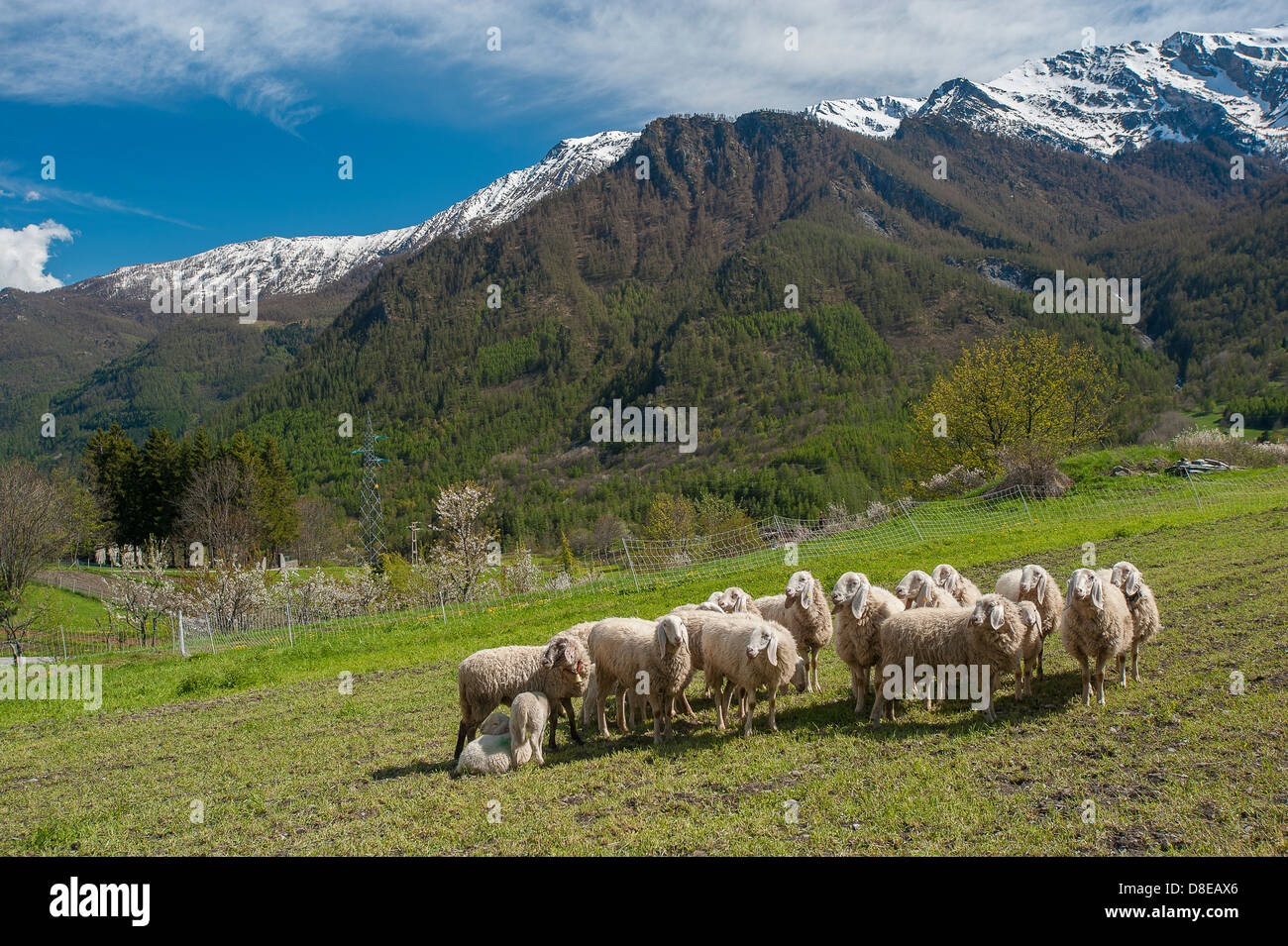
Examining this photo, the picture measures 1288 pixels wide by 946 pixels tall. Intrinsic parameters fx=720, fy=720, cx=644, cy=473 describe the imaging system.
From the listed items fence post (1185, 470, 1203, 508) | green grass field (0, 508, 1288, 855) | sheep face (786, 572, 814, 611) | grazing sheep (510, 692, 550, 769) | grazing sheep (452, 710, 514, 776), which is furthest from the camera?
fence post (1185, 470, 1203, 508)

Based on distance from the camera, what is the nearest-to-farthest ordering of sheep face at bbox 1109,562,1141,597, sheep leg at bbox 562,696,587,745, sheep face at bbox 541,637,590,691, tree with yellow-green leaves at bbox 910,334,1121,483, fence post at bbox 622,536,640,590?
sheep face at bbox 1109,562,1141,597 < sheep leg at bbox 562,696,587,745 < sheep face at bbox 541,637,590,691 < fence post at bbox 622,536,640,590 < tree with yellow-green leaves at bbox 910,334,1121,483

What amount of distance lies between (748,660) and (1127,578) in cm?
567

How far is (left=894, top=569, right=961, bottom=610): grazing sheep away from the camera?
12.1m

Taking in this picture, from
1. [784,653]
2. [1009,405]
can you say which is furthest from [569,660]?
[1009,405]

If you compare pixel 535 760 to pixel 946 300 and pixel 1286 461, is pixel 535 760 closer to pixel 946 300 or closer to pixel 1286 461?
pixel 1286 461

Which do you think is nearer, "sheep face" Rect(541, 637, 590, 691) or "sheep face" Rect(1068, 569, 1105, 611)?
"sheep face" Rect(1068, 569, 1105, 611)

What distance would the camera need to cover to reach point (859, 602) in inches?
409

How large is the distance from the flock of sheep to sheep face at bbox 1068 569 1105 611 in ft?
0.06

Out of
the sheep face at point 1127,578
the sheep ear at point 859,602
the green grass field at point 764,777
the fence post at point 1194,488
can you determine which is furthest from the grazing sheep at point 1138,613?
the fence post at point 1194,488

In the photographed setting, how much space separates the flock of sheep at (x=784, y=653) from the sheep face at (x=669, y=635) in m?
0.02

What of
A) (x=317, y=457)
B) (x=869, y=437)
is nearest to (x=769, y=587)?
(x=869, y=437)

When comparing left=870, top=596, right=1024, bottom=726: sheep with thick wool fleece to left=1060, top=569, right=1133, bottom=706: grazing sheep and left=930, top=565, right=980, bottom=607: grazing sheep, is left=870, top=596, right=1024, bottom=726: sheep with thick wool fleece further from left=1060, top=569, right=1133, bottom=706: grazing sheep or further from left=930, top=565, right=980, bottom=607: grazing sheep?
left=930, top=565, right=980, bottom=607: grazing sheep

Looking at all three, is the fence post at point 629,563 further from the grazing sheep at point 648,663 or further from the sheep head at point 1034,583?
the sheep head at point 1034,583

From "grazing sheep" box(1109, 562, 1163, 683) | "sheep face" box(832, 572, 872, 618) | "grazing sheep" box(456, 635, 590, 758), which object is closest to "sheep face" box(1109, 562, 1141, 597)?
"grazing sheep" box(1109, 562, 1163, 683)
